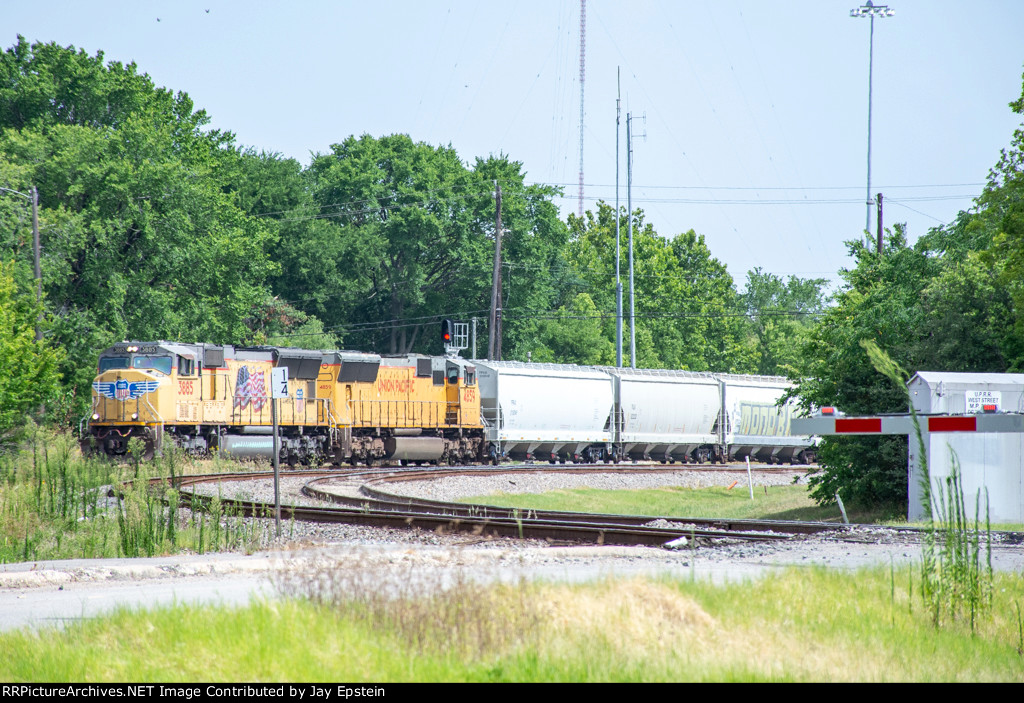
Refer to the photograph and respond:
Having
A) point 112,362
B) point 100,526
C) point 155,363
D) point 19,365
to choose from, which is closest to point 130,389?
point 155,363

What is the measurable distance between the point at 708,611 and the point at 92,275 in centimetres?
3858

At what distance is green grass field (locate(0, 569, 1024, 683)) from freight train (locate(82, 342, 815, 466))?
1661cm

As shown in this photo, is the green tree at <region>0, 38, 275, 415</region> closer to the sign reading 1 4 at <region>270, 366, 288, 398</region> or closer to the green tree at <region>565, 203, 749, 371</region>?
the sign reading 1 4 at <region>270, 366, 288, 398</region>

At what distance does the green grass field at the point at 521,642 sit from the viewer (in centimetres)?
665

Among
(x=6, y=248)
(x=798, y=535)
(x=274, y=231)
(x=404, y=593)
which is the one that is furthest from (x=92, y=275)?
(x=404, y=593)

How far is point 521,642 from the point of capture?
727 cm

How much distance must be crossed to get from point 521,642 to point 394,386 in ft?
97.5

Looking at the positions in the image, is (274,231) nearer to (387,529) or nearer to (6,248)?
(6,248)

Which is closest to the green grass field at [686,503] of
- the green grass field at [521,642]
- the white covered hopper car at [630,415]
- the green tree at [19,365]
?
Result: the white covered hopper car at [630,415]

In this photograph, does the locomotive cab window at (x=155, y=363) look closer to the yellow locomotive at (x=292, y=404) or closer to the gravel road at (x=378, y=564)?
the yellow locomotive at (x=292, y=404)

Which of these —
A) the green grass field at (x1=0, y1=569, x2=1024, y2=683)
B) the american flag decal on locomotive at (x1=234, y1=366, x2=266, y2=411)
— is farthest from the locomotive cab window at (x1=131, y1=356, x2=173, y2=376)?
the green grass field at (x1=0, y1=569, x2=1024, y2=683)

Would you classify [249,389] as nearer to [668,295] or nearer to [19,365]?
[19,365]

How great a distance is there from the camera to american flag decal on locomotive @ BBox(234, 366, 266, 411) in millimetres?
31312
